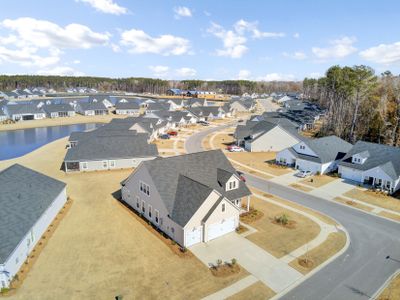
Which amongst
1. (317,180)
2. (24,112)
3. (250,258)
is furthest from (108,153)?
(24,112)

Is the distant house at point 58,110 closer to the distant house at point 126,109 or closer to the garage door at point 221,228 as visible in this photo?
the distant house at point 126,109

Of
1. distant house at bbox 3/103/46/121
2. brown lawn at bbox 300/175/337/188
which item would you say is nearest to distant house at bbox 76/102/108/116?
distant house at bbox 3/103/46/121

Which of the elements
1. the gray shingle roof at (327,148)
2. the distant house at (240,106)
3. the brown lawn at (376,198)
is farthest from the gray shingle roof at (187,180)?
the distant house at (240,106)

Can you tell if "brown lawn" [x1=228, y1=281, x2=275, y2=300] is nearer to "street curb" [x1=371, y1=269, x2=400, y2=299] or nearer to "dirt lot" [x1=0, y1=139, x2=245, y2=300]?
"dirt lot" [x1=0, y1=139, x2=245, y2=300]

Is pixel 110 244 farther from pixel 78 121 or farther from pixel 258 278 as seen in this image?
pixel 78 121

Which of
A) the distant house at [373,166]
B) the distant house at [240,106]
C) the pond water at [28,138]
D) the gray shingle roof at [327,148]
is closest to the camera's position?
the distant house at [373,166]
